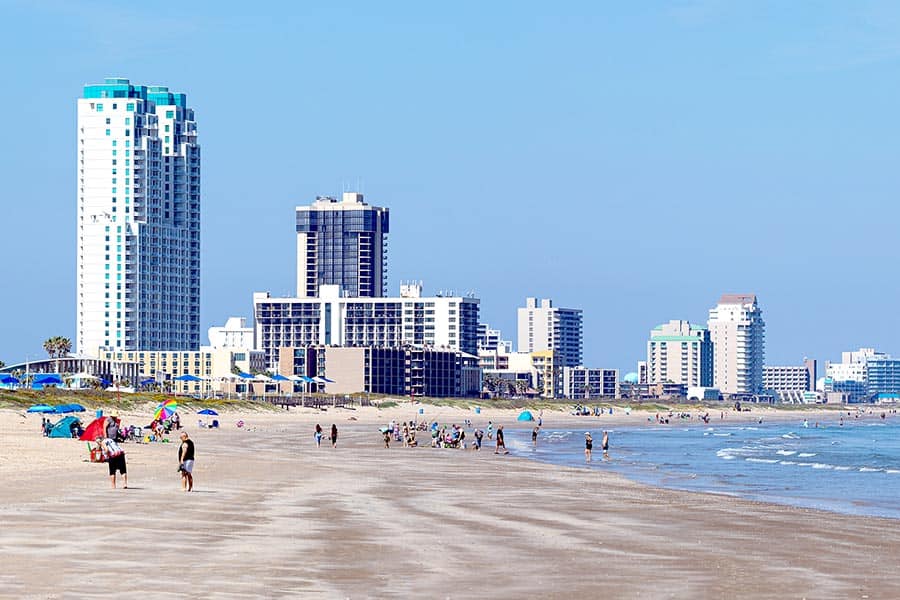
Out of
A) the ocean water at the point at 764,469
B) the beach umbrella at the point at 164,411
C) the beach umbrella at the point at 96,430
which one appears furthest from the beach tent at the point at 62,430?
the ocean water at the point at 764,469

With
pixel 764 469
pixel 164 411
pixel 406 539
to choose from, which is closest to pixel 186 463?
pixel 406 539

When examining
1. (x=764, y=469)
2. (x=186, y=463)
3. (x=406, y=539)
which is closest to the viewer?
(x=406, y=539)

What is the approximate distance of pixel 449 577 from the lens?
23375 millimetres

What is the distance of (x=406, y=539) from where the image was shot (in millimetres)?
29000

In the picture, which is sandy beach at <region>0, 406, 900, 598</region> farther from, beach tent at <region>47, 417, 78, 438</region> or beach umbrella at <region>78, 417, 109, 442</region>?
beach tent at <region>47, 417, 78, 438</region>

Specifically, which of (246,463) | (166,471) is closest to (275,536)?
(166,471)

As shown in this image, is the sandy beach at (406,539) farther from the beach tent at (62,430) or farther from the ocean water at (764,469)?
the beach tent at (62,430)

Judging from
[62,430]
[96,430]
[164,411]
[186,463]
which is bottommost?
[62,430]

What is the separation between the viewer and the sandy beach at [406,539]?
2228cm

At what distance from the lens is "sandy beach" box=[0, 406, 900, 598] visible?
2228cm

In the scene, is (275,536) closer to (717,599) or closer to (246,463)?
(717,599)

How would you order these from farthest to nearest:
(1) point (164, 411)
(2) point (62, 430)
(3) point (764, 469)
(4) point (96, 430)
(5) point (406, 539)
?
1. (1) point (164, 411)
2. (2) point (62, 430)
3. (3) point (764, 469)
4. (4) point (96, 430)
5. (5) point (406, 539)

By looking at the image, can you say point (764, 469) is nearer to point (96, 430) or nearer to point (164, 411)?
point (96, 430)

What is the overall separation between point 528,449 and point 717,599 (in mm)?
71757
